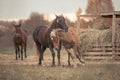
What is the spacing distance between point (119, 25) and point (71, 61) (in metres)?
1.24

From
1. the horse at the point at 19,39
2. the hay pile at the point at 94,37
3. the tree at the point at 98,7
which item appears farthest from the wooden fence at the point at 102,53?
the horse at the point at 19,39

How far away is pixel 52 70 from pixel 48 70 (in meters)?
0.05

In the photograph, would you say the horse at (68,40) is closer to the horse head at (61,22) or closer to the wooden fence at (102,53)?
the horse head at (61,22)

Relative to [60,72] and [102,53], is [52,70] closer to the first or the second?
[60,72]

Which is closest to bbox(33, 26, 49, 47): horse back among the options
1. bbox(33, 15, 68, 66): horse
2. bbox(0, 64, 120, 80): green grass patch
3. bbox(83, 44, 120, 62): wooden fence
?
bbox(33, 15, 68, 66): horse

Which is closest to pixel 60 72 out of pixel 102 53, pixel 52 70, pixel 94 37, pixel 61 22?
pixel 52 70

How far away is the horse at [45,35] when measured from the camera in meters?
6.15

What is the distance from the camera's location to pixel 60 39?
20.4ft

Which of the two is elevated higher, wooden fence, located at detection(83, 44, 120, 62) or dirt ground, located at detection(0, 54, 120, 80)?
wooden fence, located at detection(83, 44, 120, 62)

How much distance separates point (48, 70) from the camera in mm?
6086

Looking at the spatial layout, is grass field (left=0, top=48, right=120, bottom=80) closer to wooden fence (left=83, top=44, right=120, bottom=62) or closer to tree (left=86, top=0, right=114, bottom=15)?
wooden fence (left=83, top=44, right=120, bottom=62)

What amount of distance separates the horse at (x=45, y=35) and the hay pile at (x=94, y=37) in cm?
52

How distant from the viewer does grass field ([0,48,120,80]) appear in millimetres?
5848

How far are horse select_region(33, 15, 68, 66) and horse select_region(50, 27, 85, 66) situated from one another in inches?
2.7
